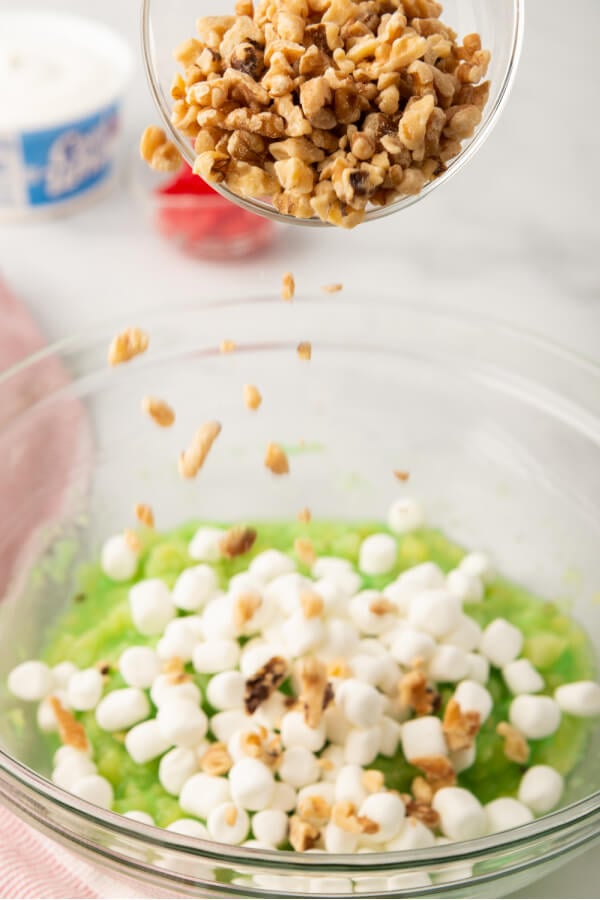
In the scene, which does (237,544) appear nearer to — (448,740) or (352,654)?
(352,654)

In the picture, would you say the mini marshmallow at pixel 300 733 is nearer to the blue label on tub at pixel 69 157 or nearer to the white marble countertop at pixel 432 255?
the white marble countertop at pixel 432 255

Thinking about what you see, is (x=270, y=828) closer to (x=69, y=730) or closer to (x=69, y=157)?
(x=69, y=730)

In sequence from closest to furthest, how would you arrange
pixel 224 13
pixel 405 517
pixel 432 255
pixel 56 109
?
pixel 224 13 < pixel 405 517 < pixel 56 109 < pixel 432 255

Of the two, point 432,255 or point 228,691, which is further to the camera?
point 432,255

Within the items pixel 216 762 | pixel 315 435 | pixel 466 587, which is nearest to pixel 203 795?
pixel 216 762

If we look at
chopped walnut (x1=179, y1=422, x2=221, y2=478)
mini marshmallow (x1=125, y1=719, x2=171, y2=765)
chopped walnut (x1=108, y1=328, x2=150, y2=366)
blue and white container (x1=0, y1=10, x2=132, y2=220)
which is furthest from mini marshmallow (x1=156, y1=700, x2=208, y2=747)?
blue and white container (x1=0, y1=10, x2=132, y2=220)

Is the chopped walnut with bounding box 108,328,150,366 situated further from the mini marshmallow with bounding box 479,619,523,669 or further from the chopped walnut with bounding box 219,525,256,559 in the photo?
the mini marshmallow with bounding box 479,619,523,669

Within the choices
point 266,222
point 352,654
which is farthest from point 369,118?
point 266,222
